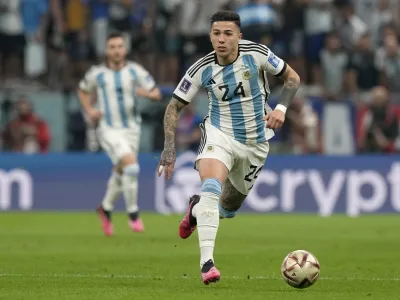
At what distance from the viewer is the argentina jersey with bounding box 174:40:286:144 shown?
9945 mm

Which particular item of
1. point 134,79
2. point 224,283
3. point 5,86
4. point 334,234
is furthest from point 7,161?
point 224,283

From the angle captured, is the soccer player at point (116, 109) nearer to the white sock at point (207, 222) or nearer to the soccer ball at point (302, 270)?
the white sock at point (207, 222)

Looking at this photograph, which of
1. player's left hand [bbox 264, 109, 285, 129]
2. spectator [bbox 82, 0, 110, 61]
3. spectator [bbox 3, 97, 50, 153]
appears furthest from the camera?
spectator [bbox 82, 0, 110, 61]

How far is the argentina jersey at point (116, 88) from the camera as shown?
630 inches

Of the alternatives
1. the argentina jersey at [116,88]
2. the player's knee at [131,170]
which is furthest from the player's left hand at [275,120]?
the argentina jersey at [116,88]

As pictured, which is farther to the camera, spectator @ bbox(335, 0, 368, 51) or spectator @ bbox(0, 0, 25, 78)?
spectator @ bbox(335, 0, 368, 51)

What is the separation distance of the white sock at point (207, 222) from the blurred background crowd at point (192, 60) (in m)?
11.6

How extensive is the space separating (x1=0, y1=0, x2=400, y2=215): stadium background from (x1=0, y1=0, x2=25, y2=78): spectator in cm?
3

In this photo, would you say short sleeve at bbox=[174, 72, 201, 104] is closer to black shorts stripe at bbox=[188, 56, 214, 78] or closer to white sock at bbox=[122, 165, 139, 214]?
black shorts stripe at bbox=[188, 56, 214, 78]

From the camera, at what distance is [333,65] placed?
72.2 ft

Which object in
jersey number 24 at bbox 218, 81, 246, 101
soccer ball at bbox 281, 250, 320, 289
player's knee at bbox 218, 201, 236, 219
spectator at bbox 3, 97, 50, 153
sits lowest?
spectator at bbox 3, 97, 50, 153

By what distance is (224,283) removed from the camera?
9.57 metres

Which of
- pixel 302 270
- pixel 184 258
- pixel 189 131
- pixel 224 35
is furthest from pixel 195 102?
pixel 302 270

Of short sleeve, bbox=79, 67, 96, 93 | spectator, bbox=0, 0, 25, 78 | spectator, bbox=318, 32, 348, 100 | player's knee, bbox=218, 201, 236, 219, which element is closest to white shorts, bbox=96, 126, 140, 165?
short sleeve, bbox=79, 67, 96, 93
